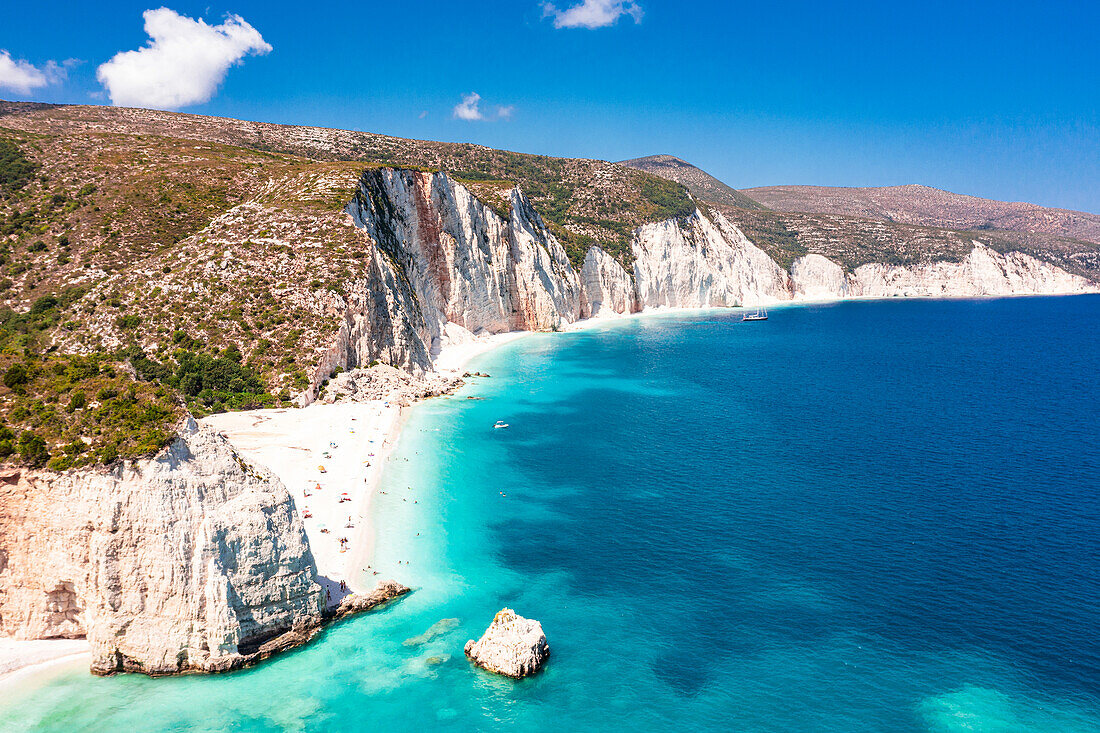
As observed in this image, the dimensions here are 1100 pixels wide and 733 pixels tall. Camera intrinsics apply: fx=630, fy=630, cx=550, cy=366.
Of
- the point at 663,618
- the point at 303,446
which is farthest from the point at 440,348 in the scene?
the point at 663,618

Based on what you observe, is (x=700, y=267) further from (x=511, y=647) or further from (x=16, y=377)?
(x=16, y=377)

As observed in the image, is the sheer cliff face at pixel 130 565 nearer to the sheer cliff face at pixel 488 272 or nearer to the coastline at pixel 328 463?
the coastline at pixel 328 463

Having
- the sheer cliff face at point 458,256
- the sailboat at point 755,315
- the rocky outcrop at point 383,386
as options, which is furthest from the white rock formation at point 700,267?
the rocky outcrop at point 383,386

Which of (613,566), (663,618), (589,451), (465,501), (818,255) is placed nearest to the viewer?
(663,618)

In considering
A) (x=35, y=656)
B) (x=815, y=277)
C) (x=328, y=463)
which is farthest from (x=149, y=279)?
(x=815, y=277)

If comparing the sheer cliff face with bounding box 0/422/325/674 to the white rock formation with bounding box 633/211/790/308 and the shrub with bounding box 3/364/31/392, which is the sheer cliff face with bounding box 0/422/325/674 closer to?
the shrub with bounding box 3/364/31/392

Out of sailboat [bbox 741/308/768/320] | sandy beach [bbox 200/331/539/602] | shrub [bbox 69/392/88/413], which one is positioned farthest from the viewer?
sailboat [bbox 741/308/768/320]

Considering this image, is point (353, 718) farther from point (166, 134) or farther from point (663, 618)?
point (166, 134)

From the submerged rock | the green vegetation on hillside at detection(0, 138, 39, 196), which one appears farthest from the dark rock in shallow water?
the green vegetation on hillside at detection(0, 138, 39, 196)
